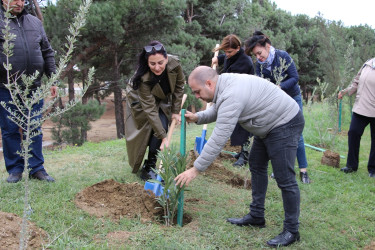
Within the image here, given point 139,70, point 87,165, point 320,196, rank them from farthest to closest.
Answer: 1. point 87,165
2. point 320,196
3. point 139,70

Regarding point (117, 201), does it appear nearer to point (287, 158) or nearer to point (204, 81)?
point (204, 81)

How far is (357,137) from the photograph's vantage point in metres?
5.01

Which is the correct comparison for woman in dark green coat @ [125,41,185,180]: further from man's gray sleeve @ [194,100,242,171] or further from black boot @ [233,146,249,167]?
black boot @ [233,146,249,167]

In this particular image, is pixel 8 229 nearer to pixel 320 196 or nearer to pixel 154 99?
pixel 154 99

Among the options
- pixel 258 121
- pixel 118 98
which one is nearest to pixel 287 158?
pixel 258 121

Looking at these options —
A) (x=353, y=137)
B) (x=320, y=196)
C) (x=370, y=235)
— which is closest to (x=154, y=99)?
(x=320, y=196)

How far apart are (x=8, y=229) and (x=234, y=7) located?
16.5 m

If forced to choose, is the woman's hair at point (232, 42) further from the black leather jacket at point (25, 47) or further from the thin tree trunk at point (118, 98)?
the thin tree trunk at point (118, 98)

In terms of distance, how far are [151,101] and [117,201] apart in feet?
3.79

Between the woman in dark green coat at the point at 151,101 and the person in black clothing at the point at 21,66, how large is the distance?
94cm

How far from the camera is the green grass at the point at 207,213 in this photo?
2.74 meters

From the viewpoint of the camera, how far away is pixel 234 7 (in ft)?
55.9

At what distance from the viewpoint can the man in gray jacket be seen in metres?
2.50

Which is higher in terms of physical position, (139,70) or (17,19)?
(17,19)
